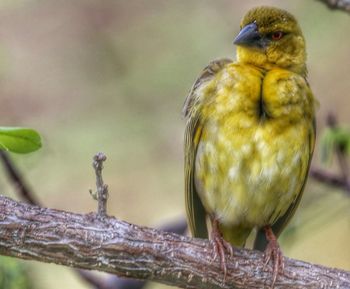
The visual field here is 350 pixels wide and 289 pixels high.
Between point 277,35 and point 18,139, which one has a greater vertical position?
point 277,35

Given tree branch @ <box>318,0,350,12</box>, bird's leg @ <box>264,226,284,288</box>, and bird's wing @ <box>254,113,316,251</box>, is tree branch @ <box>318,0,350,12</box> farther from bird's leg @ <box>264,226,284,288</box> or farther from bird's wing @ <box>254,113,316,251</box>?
bird's leg @ <box>264,226,284,288</box>

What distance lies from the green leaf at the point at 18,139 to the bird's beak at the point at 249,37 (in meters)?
1.57

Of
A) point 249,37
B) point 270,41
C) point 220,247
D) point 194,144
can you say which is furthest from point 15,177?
point 270,41

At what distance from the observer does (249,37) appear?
16.8ft

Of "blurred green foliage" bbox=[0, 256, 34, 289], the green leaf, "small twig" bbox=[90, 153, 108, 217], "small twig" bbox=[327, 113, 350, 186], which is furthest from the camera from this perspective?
"small twig" bbox=[327, 113, 350, 186]

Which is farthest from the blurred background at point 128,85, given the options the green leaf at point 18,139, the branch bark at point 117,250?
the green leaf at point 18,139

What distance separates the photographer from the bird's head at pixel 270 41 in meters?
5.10

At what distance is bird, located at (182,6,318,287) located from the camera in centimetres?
473

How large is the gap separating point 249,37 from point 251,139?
68cm

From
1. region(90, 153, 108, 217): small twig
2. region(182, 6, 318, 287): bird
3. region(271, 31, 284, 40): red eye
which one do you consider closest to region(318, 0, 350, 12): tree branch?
region(182, 6, 318, 287): bird

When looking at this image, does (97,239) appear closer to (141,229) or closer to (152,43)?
(141,229)

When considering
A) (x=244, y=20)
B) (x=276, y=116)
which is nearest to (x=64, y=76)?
(x=244, y=20)

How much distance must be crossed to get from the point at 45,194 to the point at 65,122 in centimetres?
63

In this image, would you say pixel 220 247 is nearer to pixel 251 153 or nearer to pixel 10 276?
pixel 251 153
